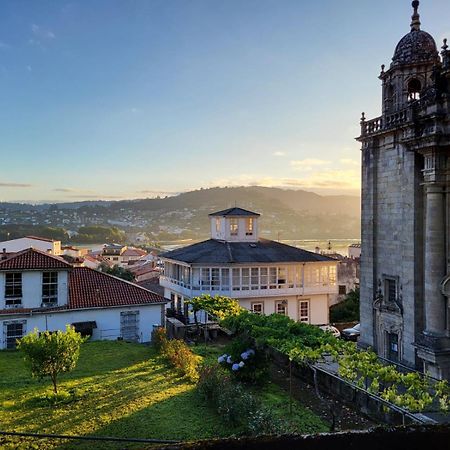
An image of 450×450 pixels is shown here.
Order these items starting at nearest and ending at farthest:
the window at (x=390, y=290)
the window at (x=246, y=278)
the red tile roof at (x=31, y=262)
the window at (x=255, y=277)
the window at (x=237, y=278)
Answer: the window at (x=390, y=290), the red tile roof at (x=31, y=262), the window at (x=237, y=278), the window at (x=246, y=278), the window at (x=255, y=277)

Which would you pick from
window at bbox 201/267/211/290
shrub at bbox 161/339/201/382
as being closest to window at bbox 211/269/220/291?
A: window at bbox 201/267/211/290

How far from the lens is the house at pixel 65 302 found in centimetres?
2347

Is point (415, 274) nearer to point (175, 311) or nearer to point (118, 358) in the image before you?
point (118, 358)

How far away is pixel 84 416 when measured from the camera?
13.0 m

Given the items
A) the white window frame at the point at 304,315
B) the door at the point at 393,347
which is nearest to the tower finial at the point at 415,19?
the door at the point at 393,347

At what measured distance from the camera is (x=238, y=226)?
38.8 m

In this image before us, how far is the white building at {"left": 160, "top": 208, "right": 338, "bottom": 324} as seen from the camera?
3322 cm

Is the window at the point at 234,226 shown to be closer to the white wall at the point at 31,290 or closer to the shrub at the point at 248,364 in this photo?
the white wall at the point at 31,290

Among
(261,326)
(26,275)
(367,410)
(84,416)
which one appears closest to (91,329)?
(26,275)

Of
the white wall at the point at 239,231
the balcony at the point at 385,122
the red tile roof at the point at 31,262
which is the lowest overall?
the red tile roof at the point at 31,262

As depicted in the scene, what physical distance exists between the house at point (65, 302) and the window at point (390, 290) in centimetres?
1258

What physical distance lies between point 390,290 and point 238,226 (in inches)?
820

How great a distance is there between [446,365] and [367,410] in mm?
3976

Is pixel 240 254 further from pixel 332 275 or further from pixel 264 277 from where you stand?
pixel 332 275
